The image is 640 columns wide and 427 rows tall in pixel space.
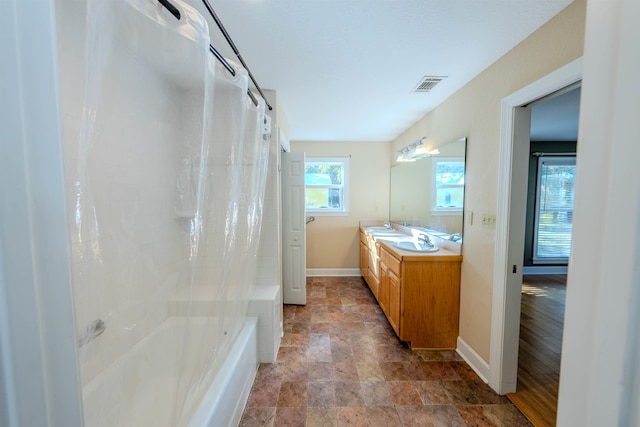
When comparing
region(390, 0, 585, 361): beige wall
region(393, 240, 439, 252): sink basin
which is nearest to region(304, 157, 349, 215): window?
region(393, 240, 439, 252): sink basin

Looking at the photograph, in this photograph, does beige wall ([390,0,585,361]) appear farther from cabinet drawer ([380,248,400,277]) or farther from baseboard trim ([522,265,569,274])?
baseboard trim ([522,265,569,274])

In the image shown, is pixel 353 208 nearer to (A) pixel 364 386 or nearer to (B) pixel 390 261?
(B) pixel 390 261

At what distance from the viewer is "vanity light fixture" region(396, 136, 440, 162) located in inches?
113

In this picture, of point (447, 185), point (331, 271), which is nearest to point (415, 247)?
point (447, 185)

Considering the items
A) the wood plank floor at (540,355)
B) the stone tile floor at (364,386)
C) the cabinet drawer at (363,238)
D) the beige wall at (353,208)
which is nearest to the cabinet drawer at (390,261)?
the stone tile floor at (364,386)

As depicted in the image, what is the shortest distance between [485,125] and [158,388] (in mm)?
2771

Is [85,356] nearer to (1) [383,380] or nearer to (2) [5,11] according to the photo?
(2) [5,11]

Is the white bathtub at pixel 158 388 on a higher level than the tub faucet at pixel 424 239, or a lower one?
lower

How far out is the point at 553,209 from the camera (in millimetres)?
4152

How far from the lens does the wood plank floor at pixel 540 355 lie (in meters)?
1.60

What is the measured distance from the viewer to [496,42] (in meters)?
1.55

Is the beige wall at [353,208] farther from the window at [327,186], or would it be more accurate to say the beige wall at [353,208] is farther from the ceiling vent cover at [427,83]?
the ceiling vent cover at [427,83]

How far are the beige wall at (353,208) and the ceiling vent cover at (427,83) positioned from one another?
1.96 metres

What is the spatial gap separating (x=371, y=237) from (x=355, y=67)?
84.6 inches
